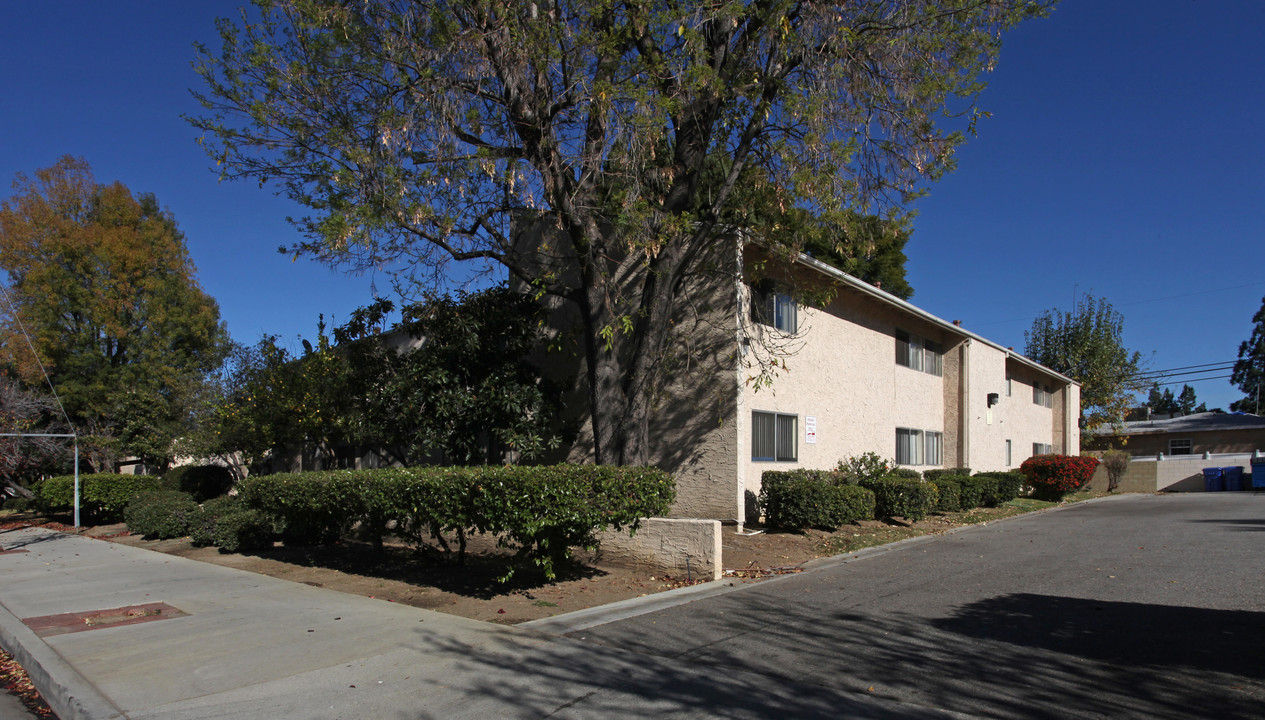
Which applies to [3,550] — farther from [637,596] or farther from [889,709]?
[889,709]

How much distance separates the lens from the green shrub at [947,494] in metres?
18.0

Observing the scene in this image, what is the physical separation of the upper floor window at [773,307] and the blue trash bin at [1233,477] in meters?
26.6

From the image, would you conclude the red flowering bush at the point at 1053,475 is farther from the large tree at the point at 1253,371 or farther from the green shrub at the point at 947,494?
the large tree at the point at 1253,371

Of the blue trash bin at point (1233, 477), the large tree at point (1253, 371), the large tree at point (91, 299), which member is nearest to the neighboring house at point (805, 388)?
the blue trash bin at point (1233, 477)

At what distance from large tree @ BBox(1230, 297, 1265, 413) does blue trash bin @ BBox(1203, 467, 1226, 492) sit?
4887cm

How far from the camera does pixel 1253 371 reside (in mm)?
78562

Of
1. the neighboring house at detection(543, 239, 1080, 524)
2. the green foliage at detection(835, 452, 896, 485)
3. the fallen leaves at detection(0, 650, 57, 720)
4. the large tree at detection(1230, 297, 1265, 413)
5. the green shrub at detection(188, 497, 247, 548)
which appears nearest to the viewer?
the fallen leaves at detection(0, 650, 57, 720)

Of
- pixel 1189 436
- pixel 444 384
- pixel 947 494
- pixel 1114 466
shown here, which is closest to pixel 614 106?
pixel 444 384

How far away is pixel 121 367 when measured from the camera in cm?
2689

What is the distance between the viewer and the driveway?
17.8 feet

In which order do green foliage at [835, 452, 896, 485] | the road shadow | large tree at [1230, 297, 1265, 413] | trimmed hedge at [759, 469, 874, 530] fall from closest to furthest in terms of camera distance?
the road shadow → trimmed hedge at [759, 469, 874, 530] → green foliage at [835, 452, 896, 485] → large tree at [1230, 297, 1265, 413]

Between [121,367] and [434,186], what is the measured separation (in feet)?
68.3

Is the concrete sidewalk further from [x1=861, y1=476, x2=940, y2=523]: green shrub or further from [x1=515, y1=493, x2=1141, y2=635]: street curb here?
[x1=861, y1=476, x2=940, y2=523]: green shrub

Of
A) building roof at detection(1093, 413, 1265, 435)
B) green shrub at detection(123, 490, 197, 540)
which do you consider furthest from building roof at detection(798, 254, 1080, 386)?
building roof at detection(1093, 413, 1265, 435)
